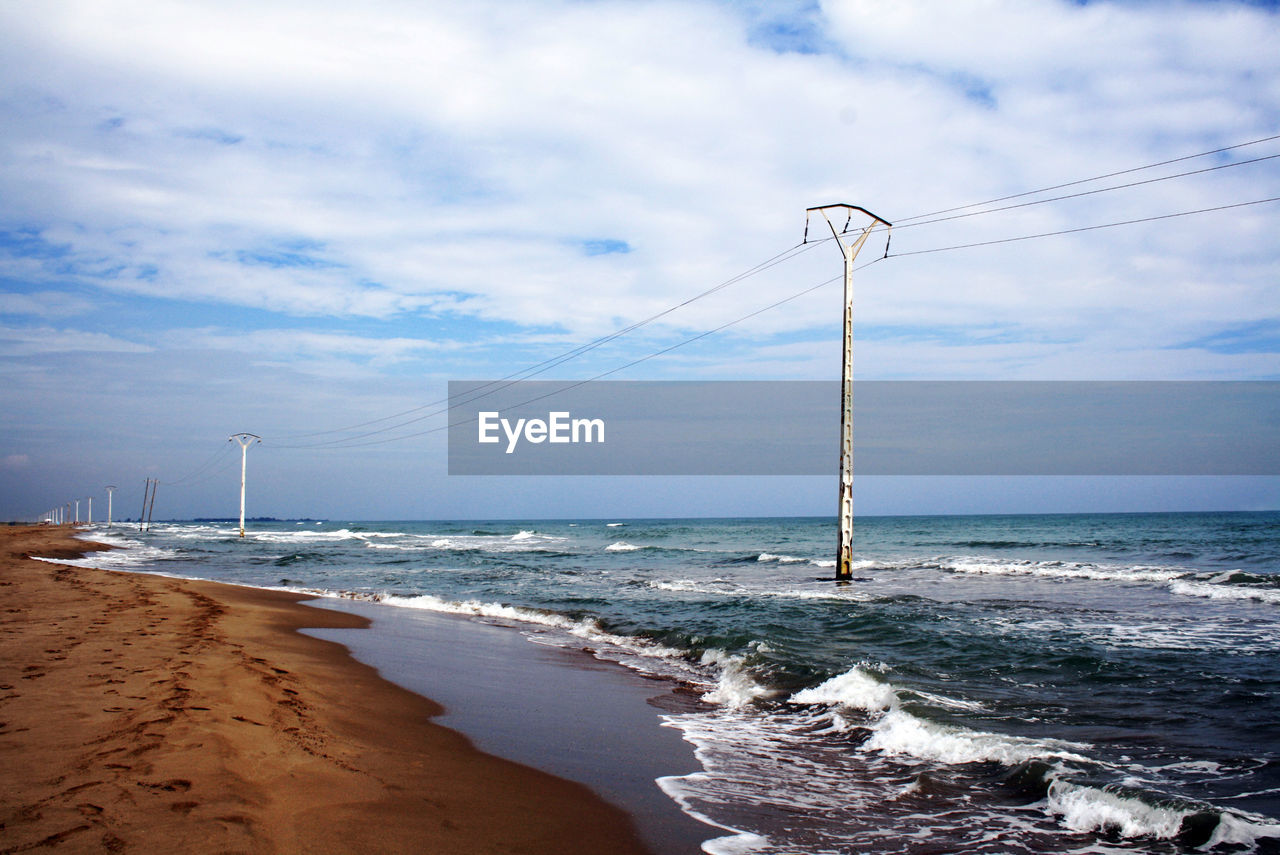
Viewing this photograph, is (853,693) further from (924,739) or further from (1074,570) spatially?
(1074,570)

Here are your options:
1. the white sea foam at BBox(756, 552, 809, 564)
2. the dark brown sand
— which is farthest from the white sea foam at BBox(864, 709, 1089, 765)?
the white sea foam at BBox(756, 552, 809, 564)

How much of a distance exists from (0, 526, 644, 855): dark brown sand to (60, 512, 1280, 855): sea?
1477mm

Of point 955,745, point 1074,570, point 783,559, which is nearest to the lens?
point 955,745

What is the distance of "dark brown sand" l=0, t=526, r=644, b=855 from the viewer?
152 inches

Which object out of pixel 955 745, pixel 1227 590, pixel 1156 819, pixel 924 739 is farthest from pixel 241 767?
pixel 1227 590

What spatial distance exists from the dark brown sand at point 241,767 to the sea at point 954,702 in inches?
58.2

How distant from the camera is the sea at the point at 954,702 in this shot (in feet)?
16.9

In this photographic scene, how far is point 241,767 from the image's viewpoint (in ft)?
16.0

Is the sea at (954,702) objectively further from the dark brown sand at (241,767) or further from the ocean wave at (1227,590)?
the dark brown sand at (241,767)

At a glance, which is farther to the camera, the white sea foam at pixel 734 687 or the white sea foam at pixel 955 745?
the white sea foam at pixel 734 687

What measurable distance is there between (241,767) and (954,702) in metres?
7.28

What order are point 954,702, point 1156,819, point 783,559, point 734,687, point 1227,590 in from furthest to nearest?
1. point 783,559
2. point 1227,590
3. point 734,687
4. point 954,702
5. point 1156,819

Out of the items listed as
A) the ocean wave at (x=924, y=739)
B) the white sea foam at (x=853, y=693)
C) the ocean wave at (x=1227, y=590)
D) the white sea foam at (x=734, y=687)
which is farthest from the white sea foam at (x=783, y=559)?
the ocean wave at (x=924, y=739)

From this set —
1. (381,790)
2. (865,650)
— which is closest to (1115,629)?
(865,650)
